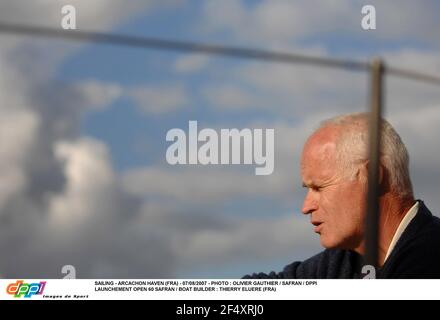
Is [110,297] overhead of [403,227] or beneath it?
beneath

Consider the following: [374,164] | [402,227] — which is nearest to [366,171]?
[374,164]

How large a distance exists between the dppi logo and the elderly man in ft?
2.96

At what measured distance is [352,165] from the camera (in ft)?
12.6

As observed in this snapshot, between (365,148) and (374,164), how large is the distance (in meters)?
0.08

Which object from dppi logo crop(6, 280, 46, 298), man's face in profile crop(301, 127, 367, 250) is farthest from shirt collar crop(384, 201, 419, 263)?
dppi logo crop(6, 280, 46, 298)

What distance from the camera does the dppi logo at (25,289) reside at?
149 inches

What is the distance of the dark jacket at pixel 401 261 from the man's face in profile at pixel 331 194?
0.06 meters

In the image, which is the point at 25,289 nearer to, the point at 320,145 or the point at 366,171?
the point at 320,145

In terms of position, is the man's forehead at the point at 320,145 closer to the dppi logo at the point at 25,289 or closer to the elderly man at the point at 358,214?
the elderly man at the point at 358,214

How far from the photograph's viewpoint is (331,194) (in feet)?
12.6

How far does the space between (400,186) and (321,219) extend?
1.16 ft
